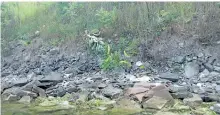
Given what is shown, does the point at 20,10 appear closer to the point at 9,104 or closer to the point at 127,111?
the point at 9,104

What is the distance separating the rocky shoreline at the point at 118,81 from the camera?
21.6 feet

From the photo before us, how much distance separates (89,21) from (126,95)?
3872 mm

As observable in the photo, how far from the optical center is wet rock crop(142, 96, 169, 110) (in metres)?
6.14

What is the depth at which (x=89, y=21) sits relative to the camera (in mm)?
10250

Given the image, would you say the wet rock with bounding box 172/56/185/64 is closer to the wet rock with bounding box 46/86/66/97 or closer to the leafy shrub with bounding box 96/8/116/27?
the leafy shrub with bounding box 96/8/116/27

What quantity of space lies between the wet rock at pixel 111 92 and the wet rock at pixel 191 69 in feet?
5.41

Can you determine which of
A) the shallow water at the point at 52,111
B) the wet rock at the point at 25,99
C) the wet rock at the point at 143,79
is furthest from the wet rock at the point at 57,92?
the wet rock at the point at 143,79

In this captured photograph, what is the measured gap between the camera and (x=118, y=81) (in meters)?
7.71

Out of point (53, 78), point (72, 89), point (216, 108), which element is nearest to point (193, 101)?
point (216, 108)

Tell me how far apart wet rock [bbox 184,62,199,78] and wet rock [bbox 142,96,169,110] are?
5.17 feet

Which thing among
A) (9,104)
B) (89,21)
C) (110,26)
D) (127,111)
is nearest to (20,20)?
(89,21)

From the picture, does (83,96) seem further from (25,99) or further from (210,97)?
(210,97)

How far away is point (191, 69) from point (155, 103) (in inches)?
76.4

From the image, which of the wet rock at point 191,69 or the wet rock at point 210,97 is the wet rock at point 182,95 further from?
the wet rock at point 191,69
